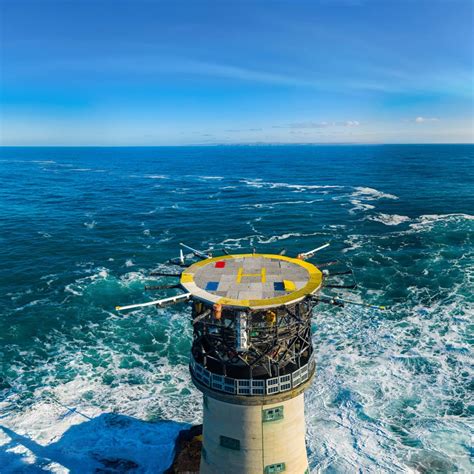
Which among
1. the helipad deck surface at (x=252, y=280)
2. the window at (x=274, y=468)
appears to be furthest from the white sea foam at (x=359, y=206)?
the window at (x=274, y=468)

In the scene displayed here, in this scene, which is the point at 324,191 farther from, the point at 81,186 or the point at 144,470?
the point at 144,470

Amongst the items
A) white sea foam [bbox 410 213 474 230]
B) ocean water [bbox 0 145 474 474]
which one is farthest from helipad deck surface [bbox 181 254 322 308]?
white sea foam [bbox 410 213 474 230]

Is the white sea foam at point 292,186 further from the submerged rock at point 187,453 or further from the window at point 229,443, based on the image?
the window at point 229,443

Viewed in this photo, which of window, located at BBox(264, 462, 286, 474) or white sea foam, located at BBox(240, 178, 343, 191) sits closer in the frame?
window, located at BBox(264, 462, 286, 474)

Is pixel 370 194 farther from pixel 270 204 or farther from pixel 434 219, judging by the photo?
pixel 434 219

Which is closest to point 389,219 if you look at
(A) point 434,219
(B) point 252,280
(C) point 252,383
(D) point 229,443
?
(A) point 434,219

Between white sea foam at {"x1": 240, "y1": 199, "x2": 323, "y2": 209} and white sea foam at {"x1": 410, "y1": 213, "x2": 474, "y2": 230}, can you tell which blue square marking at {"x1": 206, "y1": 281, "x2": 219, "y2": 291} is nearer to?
white sea foam at {"x1": 410, "y1": 213, "x2": 474, "y2": 230}

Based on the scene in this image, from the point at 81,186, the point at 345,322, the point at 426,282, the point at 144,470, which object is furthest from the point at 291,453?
the point at 81,186
